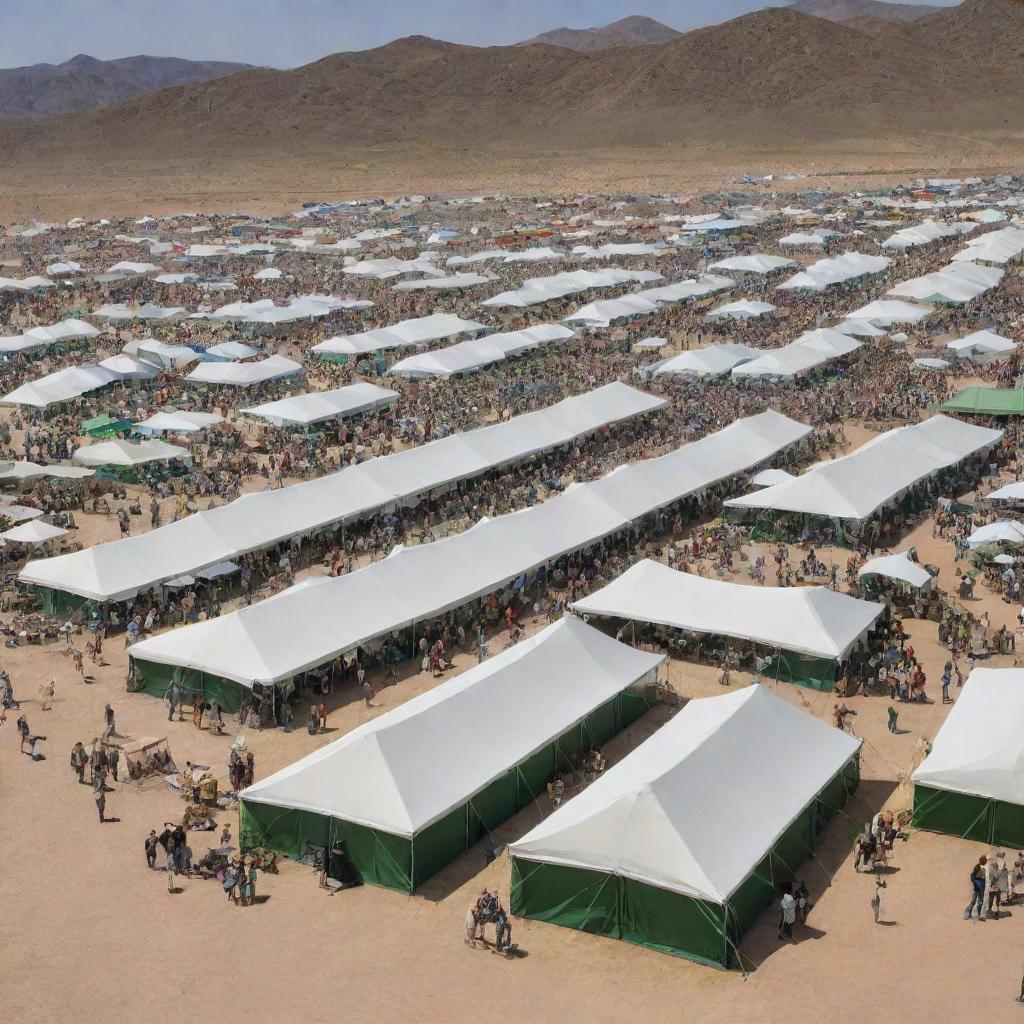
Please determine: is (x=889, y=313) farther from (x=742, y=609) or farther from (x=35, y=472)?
(x=35, y=472)

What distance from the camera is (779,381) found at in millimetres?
40969

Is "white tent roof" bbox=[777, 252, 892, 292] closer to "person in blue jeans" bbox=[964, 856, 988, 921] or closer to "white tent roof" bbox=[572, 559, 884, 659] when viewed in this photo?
"white tent roof" bbox=[572, 559, 884, 659]

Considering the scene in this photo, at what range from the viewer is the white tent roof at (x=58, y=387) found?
129ft

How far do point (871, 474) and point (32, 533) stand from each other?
1814 cm

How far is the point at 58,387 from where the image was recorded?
132 feet

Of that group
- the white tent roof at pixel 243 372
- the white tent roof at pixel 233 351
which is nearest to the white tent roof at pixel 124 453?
the white tent roof at pixel 243 372

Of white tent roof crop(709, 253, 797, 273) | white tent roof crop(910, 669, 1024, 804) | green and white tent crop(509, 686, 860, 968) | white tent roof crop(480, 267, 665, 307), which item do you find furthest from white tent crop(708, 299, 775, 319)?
green and white tent crop(509, 686, 860, 968)

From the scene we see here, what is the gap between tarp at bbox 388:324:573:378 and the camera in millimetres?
42375

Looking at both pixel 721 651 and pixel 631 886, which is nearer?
pixel 631 886

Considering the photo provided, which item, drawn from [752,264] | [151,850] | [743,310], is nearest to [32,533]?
[151,850]

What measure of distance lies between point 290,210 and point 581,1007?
10008cm

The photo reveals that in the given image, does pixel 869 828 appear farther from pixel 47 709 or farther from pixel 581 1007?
pixel 47 709

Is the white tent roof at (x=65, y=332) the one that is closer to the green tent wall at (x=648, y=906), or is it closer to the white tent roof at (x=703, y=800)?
the white tent roof at (x=703, y=800)

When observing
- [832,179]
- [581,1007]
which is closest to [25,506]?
[581,1007]
